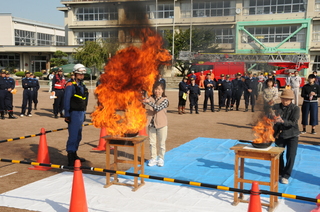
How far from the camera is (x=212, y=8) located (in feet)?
21.4

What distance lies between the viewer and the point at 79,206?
4.82 m

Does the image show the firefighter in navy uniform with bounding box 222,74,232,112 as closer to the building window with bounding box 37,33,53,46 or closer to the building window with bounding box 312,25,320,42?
the building window with bounding box 312,25,320,42

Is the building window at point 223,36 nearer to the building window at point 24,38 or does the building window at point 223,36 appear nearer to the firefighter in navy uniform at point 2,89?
the firefighter in navy uniform at point 2,89

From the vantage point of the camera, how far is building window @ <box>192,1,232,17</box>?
6332 millimetres

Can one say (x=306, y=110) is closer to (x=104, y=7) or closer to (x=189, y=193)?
(x=189, y=193)

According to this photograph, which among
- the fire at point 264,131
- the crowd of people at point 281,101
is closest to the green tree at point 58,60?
the crowd of people at point 281,101

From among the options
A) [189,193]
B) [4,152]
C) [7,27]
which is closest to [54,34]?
[7,27]

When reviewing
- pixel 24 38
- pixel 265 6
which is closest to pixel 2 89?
pixel 265 6

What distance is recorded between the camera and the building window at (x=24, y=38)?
5836 centimetres

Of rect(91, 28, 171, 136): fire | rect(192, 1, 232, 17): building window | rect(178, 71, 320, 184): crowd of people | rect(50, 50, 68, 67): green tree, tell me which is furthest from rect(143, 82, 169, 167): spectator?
rect(50, 50, 68, 67): green tree

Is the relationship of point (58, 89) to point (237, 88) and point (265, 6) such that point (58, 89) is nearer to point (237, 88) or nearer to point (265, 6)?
point (237, 88)

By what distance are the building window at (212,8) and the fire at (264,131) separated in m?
2.13

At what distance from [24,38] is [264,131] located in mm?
60074

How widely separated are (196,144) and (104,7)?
546 cm
